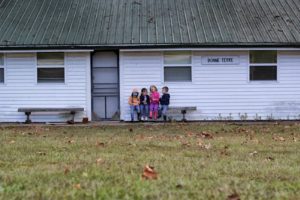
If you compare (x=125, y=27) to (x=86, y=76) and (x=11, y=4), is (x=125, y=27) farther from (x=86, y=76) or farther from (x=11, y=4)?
(x=11, y=4)

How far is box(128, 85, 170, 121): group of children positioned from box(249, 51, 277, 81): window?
3497 mm

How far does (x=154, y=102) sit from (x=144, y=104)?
1.26 ft

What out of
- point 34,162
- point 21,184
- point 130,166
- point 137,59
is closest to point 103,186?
point 21,184

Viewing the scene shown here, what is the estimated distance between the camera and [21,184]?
22.3ft

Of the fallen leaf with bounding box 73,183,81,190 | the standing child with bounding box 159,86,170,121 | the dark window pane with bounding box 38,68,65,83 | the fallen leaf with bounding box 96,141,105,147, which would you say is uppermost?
the dark window pane with bounding box 38,68,65,83

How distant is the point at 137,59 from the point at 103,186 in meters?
15.8

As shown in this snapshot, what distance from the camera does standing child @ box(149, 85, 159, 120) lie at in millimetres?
21703

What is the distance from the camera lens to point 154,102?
21719mm

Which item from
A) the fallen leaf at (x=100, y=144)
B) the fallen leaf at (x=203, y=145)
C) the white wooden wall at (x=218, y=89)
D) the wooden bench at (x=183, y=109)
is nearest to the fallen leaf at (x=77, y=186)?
the fallen leaf at (x=203, y=145)

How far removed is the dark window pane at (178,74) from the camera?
22328 millimetres

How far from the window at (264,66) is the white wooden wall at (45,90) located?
6.33 metres

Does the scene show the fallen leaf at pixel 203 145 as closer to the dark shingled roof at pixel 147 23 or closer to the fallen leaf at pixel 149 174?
the fallen leaf at pixel 149 174

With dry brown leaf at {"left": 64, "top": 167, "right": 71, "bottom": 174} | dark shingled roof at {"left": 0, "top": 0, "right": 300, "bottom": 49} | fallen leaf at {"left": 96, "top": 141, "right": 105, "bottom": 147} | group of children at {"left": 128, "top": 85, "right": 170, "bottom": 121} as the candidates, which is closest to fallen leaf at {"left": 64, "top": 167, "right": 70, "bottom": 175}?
dry brown leaf at {"left": 64, "top": 167, "right": 71, "bottom": 174}

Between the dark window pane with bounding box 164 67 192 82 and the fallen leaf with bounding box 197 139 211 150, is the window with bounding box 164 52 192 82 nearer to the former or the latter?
the dark window pane with bounding box 164 67 192 82
